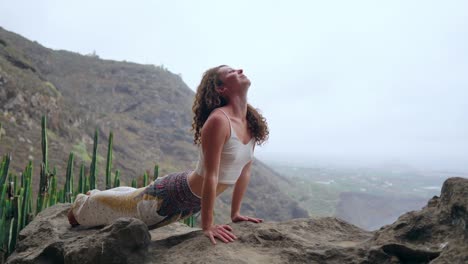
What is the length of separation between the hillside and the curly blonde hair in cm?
839

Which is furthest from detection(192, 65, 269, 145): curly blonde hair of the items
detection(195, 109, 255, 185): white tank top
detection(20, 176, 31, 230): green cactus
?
detection(20, 176, 31, 230): green cactus

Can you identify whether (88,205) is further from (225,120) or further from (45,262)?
(225,120)

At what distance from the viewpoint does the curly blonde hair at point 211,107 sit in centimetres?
290

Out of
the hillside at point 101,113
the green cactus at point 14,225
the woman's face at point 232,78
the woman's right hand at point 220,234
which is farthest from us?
the hillside at point 101,113

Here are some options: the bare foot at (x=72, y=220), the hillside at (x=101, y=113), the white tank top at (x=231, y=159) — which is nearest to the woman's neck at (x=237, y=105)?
the white tank top at (x=231, y=159)

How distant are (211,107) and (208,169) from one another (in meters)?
0.51

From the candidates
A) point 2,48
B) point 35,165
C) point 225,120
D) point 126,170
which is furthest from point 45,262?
point 2,48

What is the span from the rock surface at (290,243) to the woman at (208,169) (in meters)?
0.20

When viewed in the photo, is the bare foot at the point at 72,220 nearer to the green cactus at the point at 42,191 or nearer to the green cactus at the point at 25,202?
the green cactus at the point at 25,202

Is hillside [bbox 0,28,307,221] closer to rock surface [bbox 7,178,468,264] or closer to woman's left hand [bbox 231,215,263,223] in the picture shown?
rock surface [bbox 7,178,468,264]

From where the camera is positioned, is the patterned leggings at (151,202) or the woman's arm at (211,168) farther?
the patterned leggings at (151,202)

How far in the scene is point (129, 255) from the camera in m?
2.56

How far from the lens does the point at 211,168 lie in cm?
260

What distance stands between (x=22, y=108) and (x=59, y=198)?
11.8 m
